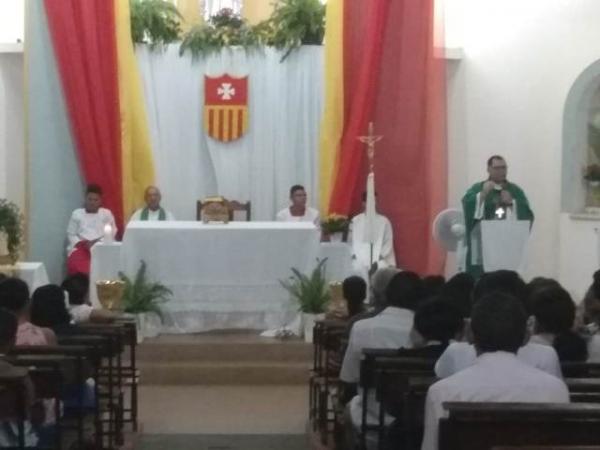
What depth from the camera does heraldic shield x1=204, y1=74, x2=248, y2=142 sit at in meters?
12.3

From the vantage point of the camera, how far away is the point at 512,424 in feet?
11.2

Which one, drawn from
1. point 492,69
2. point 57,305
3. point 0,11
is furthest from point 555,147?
point 57,305

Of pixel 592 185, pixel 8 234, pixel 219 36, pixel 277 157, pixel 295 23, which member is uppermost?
pixel 295 23

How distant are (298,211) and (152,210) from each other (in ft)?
4.69

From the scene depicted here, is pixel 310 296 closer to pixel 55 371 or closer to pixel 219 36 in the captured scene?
pixel 219 36

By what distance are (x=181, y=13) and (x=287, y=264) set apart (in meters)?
4.54

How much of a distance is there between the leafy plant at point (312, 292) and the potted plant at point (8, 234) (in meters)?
2.20

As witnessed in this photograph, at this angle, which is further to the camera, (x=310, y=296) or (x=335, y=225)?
(x=335, y=225)

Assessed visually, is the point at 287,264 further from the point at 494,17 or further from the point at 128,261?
the point at 494,17

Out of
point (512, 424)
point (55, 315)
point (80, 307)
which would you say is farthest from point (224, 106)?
point (512, 424)

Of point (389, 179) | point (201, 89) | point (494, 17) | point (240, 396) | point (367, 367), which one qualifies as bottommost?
point (240, 396)

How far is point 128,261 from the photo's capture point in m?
9.66

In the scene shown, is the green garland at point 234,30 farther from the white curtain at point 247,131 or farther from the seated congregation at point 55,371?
the seated congregation at point 55,371

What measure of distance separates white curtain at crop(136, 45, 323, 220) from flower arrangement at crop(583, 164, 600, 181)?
8.89 feet
